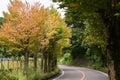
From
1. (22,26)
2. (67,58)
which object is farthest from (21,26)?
(67,58)

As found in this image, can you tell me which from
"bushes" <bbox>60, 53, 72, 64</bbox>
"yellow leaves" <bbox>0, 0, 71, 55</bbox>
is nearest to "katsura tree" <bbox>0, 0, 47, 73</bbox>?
"yellow leaves" <bbox>0, 0, 71, 55</bbox>

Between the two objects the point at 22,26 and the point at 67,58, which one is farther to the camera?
the point at 67,58

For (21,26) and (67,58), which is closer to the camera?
(21,26)

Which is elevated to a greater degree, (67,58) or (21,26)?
(21,26)

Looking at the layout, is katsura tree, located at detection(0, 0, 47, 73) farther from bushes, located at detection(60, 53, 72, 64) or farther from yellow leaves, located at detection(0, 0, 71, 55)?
bushes, located at detection(60, 53, 72, 64)

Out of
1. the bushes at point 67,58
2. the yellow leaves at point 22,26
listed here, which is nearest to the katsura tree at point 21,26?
the yellow leaves at point 22,26

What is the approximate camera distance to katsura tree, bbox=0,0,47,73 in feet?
96.0

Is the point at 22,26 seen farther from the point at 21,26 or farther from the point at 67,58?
the point at 67,58

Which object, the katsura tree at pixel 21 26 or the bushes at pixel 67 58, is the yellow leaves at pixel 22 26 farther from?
the bushes at pixel 67 58

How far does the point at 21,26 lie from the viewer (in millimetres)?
29266

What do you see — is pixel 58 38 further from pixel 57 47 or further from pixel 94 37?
pixel 94 37

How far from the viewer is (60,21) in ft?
150

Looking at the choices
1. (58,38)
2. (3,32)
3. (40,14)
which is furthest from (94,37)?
(58,38)

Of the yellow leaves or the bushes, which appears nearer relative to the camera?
the yellow leaves
